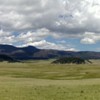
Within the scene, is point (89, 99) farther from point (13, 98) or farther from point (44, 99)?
point (13, 98)

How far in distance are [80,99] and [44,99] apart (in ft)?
11.9

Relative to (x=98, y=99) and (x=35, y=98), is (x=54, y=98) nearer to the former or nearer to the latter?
(x=35, y=98)

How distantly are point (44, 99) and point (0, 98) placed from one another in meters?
4.64

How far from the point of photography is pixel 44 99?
29.4 m

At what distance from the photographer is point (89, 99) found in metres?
29.0

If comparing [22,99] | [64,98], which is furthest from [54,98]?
[22,99]

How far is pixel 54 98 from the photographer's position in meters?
30.2

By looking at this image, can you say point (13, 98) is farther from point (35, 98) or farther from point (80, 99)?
point (80, 99)

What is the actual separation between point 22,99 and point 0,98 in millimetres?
2454

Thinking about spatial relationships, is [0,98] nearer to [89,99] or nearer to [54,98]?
[54,98]

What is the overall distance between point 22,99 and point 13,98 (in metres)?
1.31

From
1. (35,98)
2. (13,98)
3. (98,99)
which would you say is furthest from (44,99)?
(98,99)

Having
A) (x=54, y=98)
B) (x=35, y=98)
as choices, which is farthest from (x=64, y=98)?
(x=35, y=98)

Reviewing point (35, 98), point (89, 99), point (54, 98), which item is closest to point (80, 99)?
point (89, 99)
